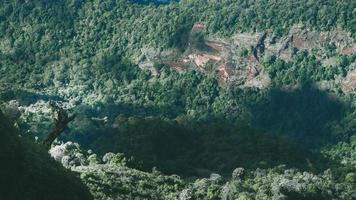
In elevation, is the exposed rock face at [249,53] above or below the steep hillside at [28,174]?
below

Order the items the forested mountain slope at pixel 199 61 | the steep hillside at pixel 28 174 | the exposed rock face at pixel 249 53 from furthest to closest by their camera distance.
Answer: the exposed rock face at pixel 249 53 → the forested mountain slope at pixel 199 61 → the steep hillside at pixel 28 174

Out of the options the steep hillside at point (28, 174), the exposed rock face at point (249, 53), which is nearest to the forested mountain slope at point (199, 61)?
the exposed rock face at point (249, 53)

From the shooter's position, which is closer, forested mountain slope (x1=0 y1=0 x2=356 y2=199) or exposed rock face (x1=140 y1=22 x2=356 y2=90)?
forested mountain slope (x1=0 y1=0 x2=356 y2=199)

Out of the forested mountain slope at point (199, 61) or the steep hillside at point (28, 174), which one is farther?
the forested mountain slope at point (199, 61)

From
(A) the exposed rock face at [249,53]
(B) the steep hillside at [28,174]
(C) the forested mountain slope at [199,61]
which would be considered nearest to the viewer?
(B) the steep hillside at [28,174]

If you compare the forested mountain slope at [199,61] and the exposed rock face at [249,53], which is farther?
the exposed rock face at [249,53]

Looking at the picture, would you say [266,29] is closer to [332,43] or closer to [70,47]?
[332,43]

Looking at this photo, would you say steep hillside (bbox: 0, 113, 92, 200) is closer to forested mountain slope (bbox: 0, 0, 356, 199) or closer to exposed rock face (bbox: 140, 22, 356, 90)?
forested mountain slope (bbox: 0, 0, 356, 199)

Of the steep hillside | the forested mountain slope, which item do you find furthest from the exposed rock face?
the steep hillside

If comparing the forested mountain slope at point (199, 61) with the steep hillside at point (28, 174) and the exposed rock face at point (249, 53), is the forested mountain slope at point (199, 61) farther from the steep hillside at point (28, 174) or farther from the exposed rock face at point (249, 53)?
the steep hillside at point (28, 174)

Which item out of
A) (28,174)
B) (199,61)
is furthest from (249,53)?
(28,174)

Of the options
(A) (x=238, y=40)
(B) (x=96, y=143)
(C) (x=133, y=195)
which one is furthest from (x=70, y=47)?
(C) (x=133, y=195)
